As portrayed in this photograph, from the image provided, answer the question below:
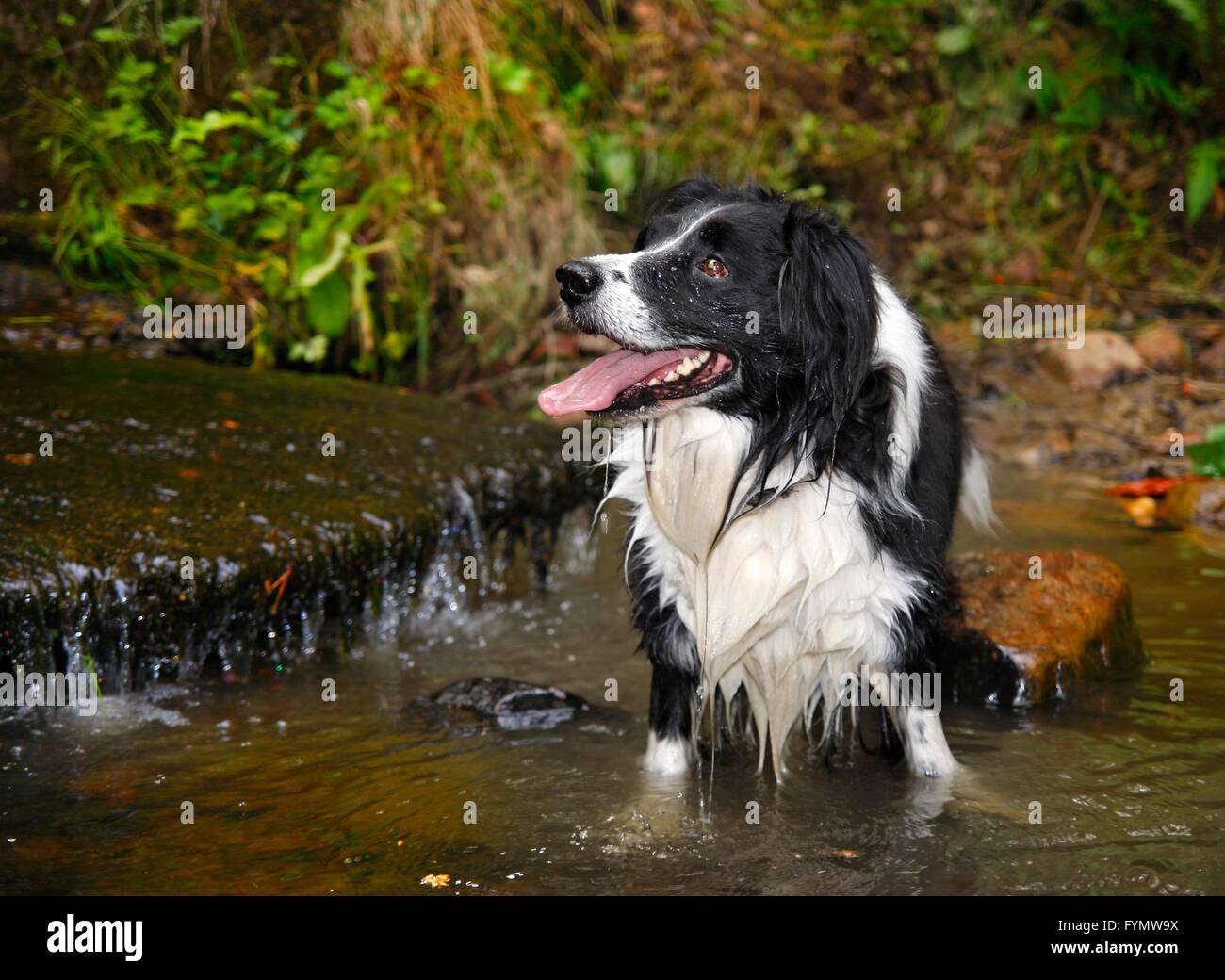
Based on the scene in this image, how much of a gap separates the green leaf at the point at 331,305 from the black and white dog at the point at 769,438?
343 cm

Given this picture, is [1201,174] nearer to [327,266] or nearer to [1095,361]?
[1095,361]

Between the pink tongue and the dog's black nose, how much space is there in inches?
7.1

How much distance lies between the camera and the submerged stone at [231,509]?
4.00 metres

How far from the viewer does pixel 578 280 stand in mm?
3193

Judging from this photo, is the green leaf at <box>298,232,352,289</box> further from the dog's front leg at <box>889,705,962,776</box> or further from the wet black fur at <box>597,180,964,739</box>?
the dog's front leg at <box>889,705,962,776</box>

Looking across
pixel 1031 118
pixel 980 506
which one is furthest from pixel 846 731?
pixel 1031 118

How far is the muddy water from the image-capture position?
2957mm

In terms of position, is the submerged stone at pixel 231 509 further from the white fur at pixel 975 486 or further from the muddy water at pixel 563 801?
the white fur at pixel 975 486

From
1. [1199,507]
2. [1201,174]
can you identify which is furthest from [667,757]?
[1201,174]

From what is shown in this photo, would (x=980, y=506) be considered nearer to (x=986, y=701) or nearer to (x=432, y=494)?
(x=986, y=701)

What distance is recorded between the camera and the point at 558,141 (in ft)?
23.9

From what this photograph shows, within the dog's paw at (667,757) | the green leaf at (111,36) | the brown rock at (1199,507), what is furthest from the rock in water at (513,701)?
the green leaf at (111,36)

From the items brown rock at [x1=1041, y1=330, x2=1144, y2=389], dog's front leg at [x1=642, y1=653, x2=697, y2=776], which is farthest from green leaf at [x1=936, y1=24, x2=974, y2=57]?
dog's front leg at [x1=642, y1=653, x2=697, y2=776]

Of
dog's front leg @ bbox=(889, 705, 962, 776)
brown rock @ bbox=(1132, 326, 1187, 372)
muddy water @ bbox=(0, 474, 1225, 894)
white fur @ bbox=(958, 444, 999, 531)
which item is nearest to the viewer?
muddy water @ bbox=(0, 474, 1225, 894)
